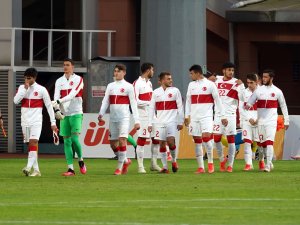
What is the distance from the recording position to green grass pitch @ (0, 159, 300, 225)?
56.9 feet

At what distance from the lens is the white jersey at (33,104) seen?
2711 cm

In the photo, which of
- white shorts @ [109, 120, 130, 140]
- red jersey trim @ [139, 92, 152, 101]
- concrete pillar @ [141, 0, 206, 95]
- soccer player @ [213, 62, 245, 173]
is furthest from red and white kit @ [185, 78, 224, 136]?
concrete pillar @ [141, 0, 206, 95]

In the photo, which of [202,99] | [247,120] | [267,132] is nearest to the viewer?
[202,99]

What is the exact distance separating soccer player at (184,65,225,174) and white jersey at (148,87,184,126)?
31 cm

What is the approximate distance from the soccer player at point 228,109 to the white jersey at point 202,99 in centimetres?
95

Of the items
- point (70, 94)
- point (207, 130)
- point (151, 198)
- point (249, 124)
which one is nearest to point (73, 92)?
point (70, 94)

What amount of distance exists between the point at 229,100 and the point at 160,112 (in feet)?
5.83

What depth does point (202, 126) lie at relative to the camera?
27.8 meters

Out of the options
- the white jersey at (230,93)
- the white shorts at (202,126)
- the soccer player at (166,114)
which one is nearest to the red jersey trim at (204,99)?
the white shorts at (202,126)

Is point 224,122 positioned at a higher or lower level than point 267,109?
lower

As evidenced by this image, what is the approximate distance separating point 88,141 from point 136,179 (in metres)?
13.1

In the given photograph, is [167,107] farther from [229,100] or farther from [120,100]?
[229,100]

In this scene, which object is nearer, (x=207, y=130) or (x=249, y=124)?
(x=207, y=130)

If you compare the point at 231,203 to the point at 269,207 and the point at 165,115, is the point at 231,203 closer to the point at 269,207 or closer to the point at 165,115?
the point at 269,207
